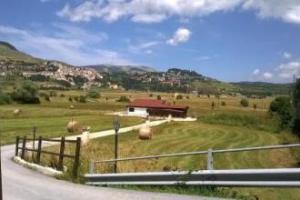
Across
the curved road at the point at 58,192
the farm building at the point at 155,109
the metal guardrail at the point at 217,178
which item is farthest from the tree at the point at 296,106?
the metal guardrail at the point at 217,178

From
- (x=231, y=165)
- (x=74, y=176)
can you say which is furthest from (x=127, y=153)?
(x=74, y=176)

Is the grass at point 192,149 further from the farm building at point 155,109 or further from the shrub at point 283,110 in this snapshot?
the farm building at point 155,109

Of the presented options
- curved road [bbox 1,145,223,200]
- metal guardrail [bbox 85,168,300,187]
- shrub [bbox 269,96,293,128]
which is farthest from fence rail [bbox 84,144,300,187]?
shrub [bbox 269,96,293,128]

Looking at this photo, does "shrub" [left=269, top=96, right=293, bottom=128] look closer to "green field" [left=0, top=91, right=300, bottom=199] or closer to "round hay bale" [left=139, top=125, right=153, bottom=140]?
"green field" [left=0, top=91, right=300, bottom=199]

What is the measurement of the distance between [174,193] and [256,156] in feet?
113

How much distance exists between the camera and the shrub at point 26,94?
125000 mm

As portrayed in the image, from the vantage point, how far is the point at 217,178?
1157 cm

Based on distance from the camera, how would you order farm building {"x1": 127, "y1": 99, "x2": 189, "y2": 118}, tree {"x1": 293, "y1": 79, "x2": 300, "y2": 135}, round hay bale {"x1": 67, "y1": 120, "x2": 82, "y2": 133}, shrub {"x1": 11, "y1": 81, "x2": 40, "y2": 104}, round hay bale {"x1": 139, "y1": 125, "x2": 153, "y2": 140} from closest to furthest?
round hay bale {"x1": 139, "y1": 125, "x2": 153, "y2": 140}
round hay bale {"x1": 67, "y1": 120, "x2": 82, "y2": 133}
tree {"x1": 293, "y1": 79, "x2": 300, "y2": 135}
farm building {"x1": 127, "y1": 99, "x2": 189, "y2": 118}
shrub {"x1": 11, "y1": 81, "x2": 40, "y2": 104}

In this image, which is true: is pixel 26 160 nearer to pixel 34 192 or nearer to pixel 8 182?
pixel 8 182

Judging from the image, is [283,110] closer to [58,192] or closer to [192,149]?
[192,149]

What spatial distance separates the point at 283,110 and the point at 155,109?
33.1 m

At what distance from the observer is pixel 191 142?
5678 cm

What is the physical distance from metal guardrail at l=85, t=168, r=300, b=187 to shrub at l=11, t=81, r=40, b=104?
11009cm

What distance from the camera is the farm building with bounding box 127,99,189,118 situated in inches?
4446
